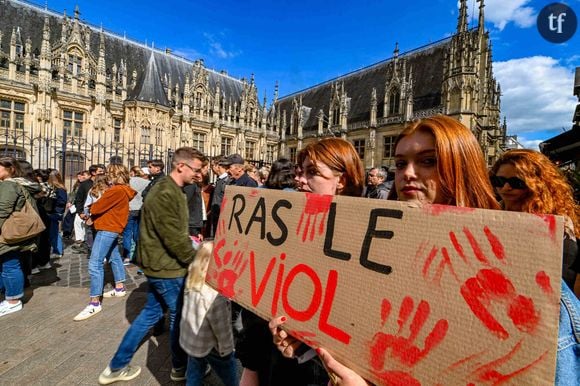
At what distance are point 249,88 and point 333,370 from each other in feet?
113

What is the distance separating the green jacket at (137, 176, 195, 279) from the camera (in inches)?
104

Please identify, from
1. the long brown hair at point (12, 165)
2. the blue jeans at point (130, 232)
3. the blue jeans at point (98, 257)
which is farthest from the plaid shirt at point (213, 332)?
the blue jeans at point (130, 232)

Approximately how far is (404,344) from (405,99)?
89.2 feet

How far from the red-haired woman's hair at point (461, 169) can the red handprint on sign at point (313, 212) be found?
0.47 metres

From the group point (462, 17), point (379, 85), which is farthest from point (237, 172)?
point (379, 85)

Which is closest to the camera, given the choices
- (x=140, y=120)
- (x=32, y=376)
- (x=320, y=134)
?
(x=32, y=376)

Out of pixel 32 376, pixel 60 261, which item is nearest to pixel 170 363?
pixel 32 376

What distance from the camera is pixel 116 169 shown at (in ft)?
14.8

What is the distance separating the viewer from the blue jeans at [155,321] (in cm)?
265

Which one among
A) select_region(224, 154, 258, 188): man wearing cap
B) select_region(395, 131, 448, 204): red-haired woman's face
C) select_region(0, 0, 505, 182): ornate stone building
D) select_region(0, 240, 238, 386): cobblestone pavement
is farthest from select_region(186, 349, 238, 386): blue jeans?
select_region(0, 0, 505, 182): ornate stone building

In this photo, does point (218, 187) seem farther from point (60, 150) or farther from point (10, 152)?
point (60, 150)

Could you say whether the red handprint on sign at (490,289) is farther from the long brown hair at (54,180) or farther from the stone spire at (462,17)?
the stone spire at (462,17)

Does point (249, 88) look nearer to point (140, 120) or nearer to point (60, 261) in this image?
point (140, 120)

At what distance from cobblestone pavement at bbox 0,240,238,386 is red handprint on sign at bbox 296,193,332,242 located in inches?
98.3
